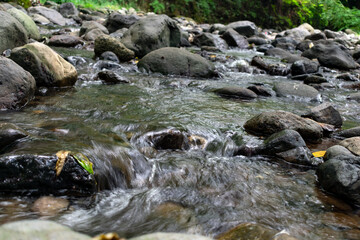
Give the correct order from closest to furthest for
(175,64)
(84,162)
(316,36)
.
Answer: (84,162) → (175,64) → (316,36)

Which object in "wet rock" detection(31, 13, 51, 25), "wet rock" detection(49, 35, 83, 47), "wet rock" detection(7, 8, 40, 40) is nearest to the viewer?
"wet rock" detection(7, 8, 40, 40)

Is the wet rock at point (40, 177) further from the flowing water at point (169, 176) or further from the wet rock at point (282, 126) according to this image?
the wet rock at point (282, 126)

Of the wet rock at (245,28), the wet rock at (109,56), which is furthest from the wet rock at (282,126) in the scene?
the wet rock at (245,28)

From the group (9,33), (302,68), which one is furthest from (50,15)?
(302,68)

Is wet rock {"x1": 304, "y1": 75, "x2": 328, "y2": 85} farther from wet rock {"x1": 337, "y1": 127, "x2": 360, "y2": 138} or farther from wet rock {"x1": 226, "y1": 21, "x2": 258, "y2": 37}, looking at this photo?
wet rock {"x1": 226, "y1": 21, "x2": 258, "y2": 37}

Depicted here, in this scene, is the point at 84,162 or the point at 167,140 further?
the point at 167,140

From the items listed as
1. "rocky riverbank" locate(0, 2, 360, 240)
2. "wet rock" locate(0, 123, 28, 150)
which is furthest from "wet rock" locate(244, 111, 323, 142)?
"wet rock" locate(0, 123, 28, 150)

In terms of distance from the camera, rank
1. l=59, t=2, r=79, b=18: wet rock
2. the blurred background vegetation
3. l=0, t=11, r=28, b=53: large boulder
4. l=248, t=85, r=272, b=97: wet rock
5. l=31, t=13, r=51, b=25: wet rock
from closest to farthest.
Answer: l=0, t=11, r=28, b=53: large boulder, l=248, t=85, r=272, b=97: wet rock, l=31, t=13, r=51, b=25: wet rock, l=59, t=2, r=79, b=18: wet rock, the blurred background vegetation

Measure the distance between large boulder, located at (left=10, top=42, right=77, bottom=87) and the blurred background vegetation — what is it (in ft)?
60.1

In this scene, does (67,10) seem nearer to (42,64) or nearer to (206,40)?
(206,40)

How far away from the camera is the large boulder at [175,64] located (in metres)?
7.70

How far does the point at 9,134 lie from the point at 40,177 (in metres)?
0.64

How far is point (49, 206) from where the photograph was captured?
220 cm

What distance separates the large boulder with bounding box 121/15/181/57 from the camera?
9.19 m
